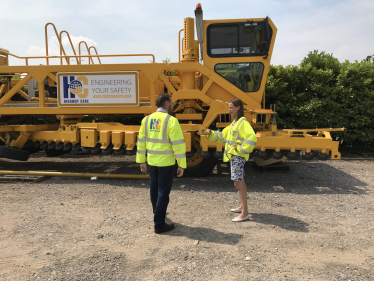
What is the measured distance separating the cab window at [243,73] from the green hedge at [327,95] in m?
2.68

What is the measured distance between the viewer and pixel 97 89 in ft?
19.7

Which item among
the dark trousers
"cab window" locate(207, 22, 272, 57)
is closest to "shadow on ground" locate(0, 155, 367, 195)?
the dark trousers

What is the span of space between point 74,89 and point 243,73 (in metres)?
3.68

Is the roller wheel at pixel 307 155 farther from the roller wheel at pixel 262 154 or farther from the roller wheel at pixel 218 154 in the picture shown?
the roller wheel at pixel 218 154

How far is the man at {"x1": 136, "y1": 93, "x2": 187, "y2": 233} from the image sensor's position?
3.36m

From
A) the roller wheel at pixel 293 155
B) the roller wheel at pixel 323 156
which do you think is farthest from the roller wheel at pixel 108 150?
the roller wheel at pixel 323 156

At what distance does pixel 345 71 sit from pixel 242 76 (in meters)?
4.39

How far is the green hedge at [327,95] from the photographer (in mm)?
8344

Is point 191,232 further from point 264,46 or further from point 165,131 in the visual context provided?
point 264,46

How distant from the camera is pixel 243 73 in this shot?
5.85 meters

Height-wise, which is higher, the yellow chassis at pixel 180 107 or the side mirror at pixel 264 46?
the side mirror at pixel 264 46

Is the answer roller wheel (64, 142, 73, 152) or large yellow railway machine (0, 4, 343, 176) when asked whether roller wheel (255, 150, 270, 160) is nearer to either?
large yellow railway machine (0, 4, 343, 176)

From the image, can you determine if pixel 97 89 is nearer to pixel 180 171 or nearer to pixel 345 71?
pixel 180 171

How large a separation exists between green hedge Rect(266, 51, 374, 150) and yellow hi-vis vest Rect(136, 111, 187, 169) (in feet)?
19.1
